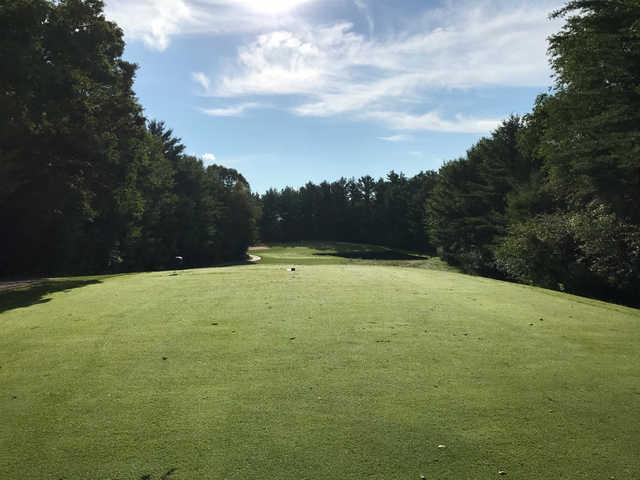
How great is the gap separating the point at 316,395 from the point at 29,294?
40.0 ft

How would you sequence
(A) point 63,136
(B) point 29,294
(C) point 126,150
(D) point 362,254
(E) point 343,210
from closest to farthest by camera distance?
(B) point 29,294, (A) point 63,136, (C) point 126,150, (D) point 362,254, (E) point 343,210

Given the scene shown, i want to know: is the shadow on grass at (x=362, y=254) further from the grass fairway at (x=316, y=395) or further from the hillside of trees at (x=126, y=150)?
the grass fairway at (x=316, y=395)

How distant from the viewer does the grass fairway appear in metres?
3.86

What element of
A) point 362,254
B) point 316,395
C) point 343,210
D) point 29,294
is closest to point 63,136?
point 29,294

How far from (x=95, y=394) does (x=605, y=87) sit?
21.6m

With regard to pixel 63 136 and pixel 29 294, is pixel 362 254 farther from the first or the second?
pixel 29 294

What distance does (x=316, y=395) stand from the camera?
16.9 ft

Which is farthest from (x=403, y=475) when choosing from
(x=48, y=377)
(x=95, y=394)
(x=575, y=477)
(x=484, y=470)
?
(x=48, y=377)

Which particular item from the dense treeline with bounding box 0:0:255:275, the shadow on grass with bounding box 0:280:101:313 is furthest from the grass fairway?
the dense treeline with bounding box 0:0:255:275

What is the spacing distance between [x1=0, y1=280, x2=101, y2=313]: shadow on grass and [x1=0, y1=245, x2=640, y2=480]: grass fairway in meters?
2.50

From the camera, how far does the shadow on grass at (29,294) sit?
12.1 metres

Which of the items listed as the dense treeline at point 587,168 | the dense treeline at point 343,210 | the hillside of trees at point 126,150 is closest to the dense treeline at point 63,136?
the hillside of trees at point 126,150

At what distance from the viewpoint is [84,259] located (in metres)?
33.4

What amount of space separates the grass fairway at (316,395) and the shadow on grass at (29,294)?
8.19 feet
